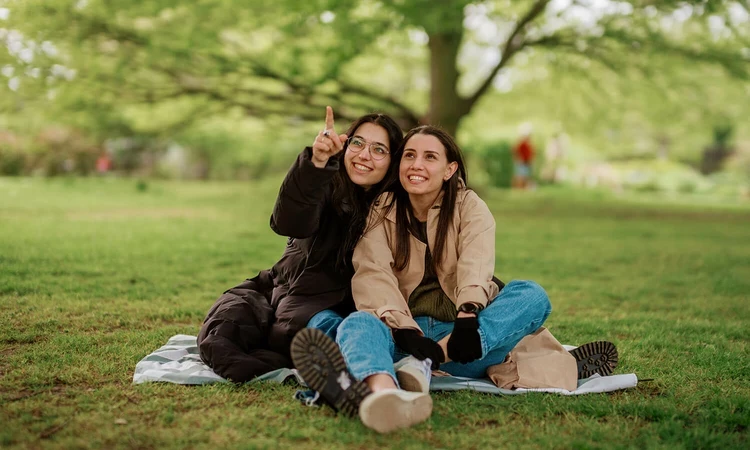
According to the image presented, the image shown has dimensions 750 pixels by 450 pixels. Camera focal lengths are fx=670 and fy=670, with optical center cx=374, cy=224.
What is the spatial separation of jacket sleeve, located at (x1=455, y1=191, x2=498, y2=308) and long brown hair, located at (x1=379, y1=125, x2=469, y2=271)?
75mm

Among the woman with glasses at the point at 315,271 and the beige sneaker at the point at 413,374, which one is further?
the woman with glasses at the point at 315,271

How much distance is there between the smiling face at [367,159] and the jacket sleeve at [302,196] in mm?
228

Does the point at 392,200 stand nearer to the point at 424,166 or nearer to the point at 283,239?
the point at 424,166

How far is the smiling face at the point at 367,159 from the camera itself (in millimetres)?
3369

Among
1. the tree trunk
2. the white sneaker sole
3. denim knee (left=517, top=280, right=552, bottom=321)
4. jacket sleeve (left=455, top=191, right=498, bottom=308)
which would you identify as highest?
the tree trunk

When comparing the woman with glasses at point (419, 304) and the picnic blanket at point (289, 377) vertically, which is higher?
the woman with glasses at point (419, 304)

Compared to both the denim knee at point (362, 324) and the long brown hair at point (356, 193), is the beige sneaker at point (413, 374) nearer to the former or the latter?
the denim knee at point (362, 324)

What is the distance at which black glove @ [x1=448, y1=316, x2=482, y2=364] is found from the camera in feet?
9.73

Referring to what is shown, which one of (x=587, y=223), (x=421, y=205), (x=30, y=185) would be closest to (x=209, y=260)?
(x=421, y=205)

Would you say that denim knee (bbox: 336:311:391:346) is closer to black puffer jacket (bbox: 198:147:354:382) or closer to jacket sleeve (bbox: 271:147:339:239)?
black puffer jacket (bbox: 198:147:354:382)

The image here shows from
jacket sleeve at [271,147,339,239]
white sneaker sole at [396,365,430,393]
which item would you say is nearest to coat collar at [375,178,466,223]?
jacket sleeve at [271,147,339,239]

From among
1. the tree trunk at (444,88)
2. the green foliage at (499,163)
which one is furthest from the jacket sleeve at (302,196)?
the green foliage at (499,163)

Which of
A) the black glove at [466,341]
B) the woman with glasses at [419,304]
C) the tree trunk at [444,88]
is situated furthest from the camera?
the tree trunk at [444,88]

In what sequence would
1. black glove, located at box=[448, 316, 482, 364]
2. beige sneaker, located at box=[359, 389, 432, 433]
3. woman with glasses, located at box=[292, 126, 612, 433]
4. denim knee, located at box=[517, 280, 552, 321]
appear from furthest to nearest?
denim knee, located at box=[517, 280, 552, 321] → black glove, located at box=[448, 316, 482, 364] → woman with glasses, located at box=[292, 126, 612, 433] → beige sneaker, located at box=[359, 389, 432, 433]
